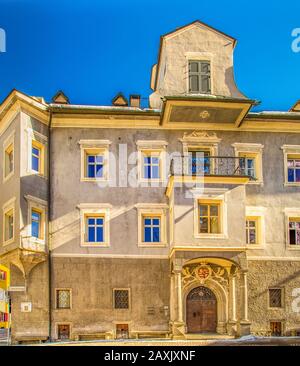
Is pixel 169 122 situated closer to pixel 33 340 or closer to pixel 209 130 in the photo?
pixel 209 130

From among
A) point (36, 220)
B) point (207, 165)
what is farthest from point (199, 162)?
point (36, 220)

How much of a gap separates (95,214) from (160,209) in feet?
7.18

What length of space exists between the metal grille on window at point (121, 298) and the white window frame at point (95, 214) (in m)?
1.59

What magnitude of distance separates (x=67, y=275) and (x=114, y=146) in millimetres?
4601

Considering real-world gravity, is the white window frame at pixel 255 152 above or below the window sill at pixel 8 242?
above

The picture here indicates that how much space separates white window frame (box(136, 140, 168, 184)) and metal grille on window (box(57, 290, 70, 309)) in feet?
14.6

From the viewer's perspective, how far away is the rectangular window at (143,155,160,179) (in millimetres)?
18922

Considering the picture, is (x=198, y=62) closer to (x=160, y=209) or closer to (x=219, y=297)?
(x=160, y=209)

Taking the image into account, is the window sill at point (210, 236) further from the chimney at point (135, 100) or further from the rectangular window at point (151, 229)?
the chimney at point (135, 100)

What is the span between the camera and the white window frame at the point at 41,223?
17.3 m

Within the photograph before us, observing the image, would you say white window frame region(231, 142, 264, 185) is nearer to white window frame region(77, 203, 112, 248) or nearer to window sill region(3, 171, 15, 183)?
white window frame region(77, 203, 112, 248)

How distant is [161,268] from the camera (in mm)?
18250

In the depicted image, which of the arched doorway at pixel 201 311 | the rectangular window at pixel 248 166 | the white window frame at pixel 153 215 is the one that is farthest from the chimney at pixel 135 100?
the arched doorway at pixel 201 311
